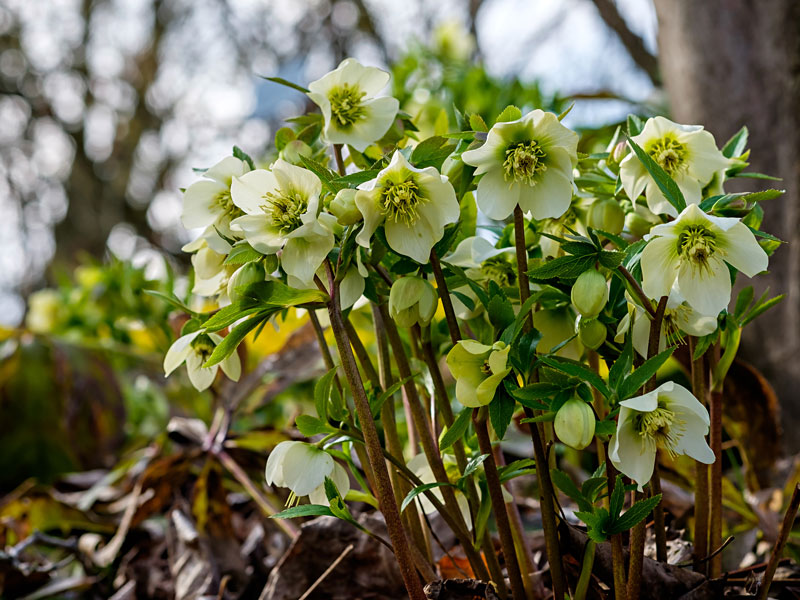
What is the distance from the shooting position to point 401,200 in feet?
1.36

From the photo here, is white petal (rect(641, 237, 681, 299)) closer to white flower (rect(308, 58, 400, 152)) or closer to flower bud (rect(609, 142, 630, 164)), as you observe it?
flower bud (rect(609, 142, 630, 164))

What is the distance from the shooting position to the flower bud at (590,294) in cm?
39

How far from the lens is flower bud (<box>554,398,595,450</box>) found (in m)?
0.38

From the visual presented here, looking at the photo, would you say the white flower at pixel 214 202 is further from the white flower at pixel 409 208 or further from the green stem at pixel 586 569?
the green stem at pixel 586 569

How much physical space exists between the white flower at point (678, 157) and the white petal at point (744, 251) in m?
0.07

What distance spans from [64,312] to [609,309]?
5.53 ft

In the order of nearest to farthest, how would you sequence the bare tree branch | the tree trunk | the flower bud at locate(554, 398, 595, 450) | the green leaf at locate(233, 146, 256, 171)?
the flower bud at locate(554, 398, 595, 450), the green leaf at locate(233, 146, 256, 171), the tree trunk, the bare tree branch

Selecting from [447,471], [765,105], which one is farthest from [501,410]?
[765,105]

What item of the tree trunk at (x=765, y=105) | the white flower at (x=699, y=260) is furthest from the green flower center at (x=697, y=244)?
the tree trunk at (x=765, y=105)

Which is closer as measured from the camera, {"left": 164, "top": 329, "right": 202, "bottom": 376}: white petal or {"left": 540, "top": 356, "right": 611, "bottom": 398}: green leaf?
{"left": 540, "top": 356, "right": 611, "bottom": 398}: green leaf

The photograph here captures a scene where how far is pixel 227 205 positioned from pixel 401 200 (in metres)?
0.14

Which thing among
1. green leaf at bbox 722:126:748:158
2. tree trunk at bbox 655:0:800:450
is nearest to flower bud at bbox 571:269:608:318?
green leaf at bbox 722:126:748:158

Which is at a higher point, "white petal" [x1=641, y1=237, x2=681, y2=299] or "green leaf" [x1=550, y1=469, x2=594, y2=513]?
"white petal" [x1=641, y1=237, x2=681, y2=299]

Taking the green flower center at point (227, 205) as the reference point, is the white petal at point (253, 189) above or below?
above
